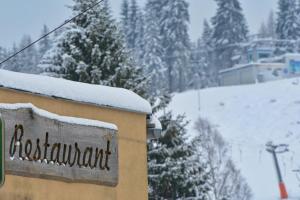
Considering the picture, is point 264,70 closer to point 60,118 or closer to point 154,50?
point 154,50

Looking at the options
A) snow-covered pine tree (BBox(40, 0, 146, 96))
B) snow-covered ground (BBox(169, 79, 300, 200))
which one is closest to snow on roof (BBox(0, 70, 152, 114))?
snow-covered pine tree (BBox(40, 0, 146, 96))

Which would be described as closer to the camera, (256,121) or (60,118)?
(60,118)

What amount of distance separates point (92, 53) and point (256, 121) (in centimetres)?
6520

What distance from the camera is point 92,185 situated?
1070 centimetres

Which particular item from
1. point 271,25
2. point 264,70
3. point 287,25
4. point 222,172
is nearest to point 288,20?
point 287,25

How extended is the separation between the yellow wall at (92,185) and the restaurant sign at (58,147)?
0.11 meters

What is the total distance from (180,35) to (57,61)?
300 ft

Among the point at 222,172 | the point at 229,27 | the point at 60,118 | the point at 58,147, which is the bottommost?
the point at 58,147

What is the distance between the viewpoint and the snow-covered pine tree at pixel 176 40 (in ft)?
369

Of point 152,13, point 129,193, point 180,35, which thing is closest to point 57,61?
point 129,193

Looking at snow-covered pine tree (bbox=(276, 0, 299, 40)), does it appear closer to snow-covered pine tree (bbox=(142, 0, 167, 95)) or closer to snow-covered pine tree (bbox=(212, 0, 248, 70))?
snow-covered pine tree (bbox=(212, 0, 248, 70))

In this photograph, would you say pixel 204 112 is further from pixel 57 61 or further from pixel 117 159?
pixel 117 159

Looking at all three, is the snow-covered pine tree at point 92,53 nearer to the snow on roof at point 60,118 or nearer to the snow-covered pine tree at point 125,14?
the snow on roof at point 60,118

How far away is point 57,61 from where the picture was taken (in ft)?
77.8
